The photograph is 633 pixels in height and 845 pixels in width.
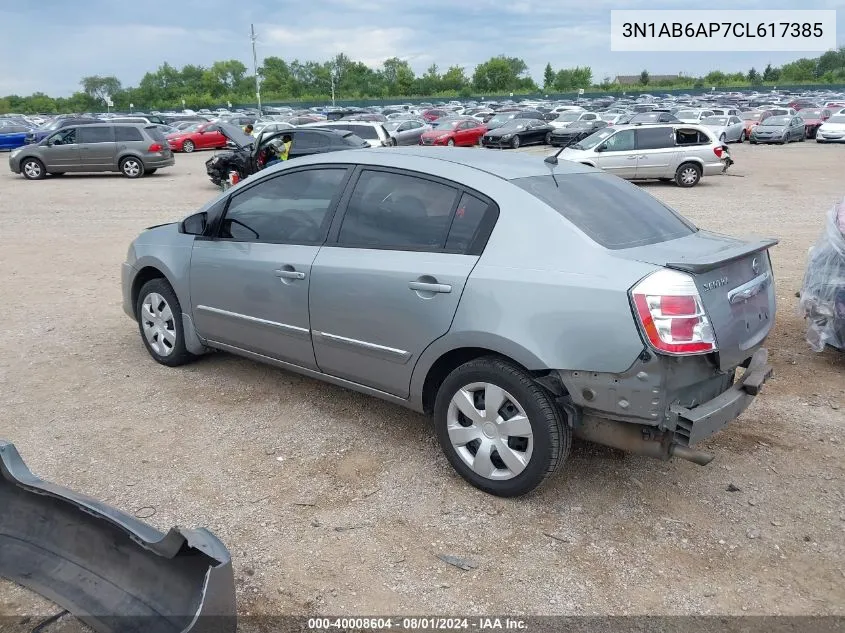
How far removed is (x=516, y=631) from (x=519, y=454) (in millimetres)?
888

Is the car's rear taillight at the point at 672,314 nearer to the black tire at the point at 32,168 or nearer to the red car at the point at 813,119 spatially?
the black tire at the point at 32,168

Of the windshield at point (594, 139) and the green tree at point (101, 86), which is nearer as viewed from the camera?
the windshield at point (594, 139)

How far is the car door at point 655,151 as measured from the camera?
→ 17453mm

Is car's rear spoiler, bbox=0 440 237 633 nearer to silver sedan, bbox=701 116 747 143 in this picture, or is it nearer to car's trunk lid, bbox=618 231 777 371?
car's trunk lid, bbox=618 231 777 371

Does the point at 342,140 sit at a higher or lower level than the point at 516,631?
higher

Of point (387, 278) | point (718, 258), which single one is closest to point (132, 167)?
point (387, 278)

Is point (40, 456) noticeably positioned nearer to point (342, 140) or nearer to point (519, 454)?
point (519, 454)

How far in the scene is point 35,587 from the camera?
9.52ft

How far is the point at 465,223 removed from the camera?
3.62 metres

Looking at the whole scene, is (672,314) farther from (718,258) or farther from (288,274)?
(288,274)

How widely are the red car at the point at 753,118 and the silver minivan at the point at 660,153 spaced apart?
58.7ft

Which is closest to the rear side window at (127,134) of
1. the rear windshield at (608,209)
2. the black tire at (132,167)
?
the black tire at (132,167)

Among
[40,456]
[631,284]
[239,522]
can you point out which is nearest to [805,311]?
[631,284]

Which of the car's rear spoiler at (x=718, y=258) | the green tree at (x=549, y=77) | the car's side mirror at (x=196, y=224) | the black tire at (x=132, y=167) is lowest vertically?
the car's rear spoiler at (x=718, y=258)
